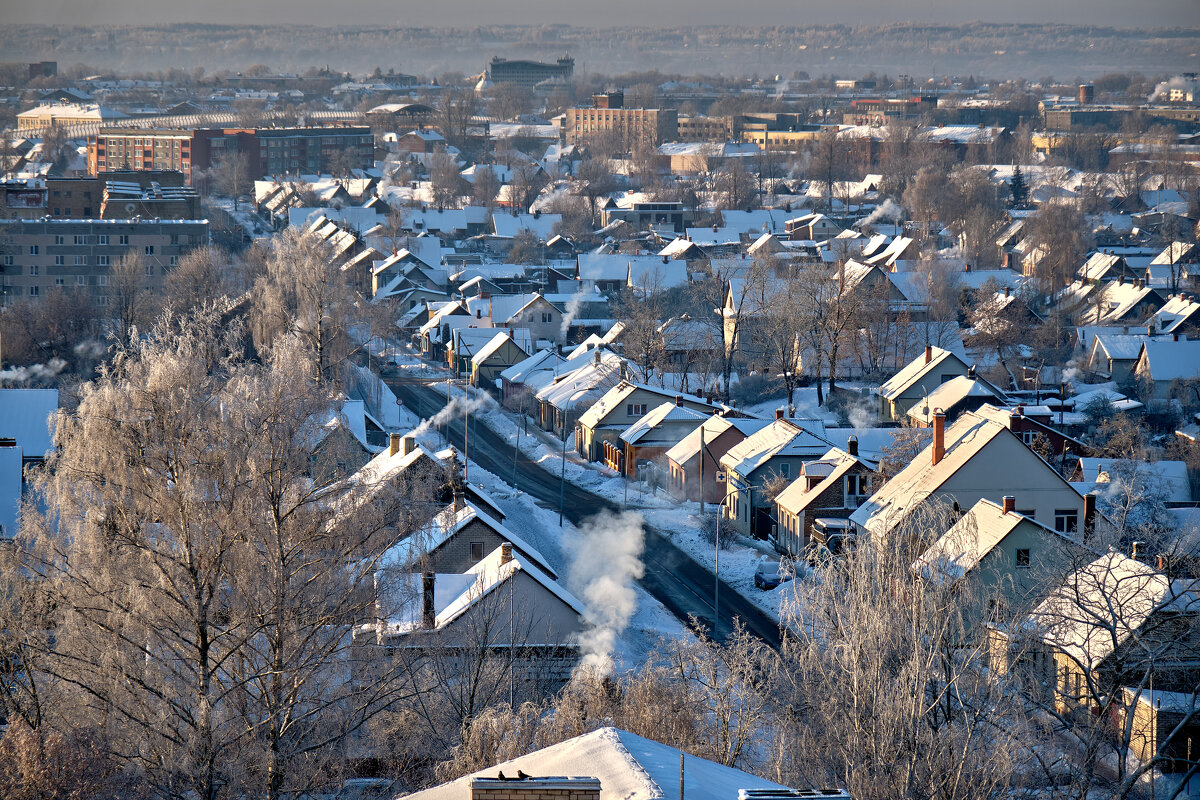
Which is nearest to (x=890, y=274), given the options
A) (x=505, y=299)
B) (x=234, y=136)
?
(x=505, y=299)

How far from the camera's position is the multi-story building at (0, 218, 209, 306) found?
4072 centimetres

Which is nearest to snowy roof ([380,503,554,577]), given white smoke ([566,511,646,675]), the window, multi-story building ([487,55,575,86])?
white smoke ([566,511,646,675])

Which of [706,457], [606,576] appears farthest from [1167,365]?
[606,576]

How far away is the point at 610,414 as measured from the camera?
29.2 m

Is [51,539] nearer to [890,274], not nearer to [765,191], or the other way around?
[890,274]

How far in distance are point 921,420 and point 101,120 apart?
9034 cm

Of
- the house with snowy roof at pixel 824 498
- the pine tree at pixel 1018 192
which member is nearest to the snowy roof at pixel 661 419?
the house with snowy roof at pixel 824 498

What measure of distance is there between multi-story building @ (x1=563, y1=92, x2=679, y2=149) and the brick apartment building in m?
23.5

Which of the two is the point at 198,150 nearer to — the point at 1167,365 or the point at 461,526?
the point at 1167,365

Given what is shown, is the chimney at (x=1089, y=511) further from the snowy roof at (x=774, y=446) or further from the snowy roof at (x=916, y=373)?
the snowy roof at (x=916, y=373)

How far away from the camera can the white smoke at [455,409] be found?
30584mm

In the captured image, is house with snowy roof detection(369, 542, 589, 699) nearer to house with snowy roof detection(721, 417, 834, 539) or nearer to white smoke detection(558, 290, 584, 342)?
house with snowy roof detection(721, 417, 834, 539)

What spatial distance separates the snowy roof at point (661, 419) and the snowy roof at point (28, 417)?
10707mm

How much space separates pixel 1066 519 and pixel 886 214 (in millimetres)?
48095
